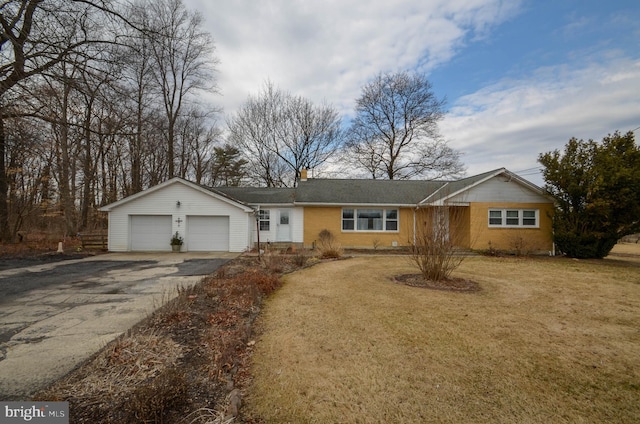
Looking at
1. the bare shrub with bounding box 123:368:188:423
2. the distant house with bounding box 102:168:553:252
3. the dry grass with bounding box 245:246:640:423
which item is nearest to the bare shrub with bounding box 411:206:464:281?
the dry grass with bounding box 245:246:640:423

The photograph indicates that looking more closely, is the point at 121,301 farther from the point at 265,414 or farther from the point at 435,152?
the point at 435,152

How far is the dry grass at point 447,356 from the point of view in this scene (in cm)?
273

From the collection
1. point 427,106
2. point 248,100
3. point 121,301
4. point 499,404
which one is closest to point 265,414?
point 499,404

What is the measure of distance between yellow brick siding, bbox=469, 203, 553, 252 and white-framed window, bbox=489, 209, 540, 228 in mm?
211

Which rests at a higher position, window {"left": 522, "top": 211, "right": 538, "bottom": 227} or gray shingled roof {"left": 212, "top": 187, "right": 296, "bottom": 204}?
gray shingled roof {"left": 212, "top": 187, "right": 296, "bottom": 204}

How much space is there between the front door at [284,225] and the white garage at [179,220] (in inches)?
91.7

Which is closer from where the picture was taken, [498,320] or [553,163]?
[498,320]

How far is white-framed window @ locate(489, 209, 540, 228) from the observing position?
15.5 metres

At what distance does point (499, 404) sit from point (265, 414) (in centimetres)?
228

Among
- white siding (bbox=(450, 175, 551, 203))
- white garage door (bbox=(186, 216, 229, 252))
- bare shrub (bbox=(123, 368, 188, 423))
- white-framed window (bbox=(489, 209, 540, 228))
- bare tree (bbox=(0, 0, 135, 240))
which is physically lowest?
bare shrub (bbox=(123, 368, 188, 423))

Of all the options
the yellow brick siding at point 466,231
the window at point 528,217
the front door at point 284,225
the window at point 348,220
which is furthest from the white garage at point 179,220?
the window at point 528,217

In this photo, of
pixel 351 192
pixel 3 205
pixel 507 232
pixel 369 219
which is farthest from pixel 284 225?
pixel 3 205

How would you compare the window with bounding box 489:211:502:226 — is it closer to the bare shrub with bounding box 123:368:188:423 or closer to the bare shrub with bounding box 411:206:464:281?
the bare shrub with bounding box 411:206:464:281

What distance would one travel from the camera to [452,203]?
1495cm
